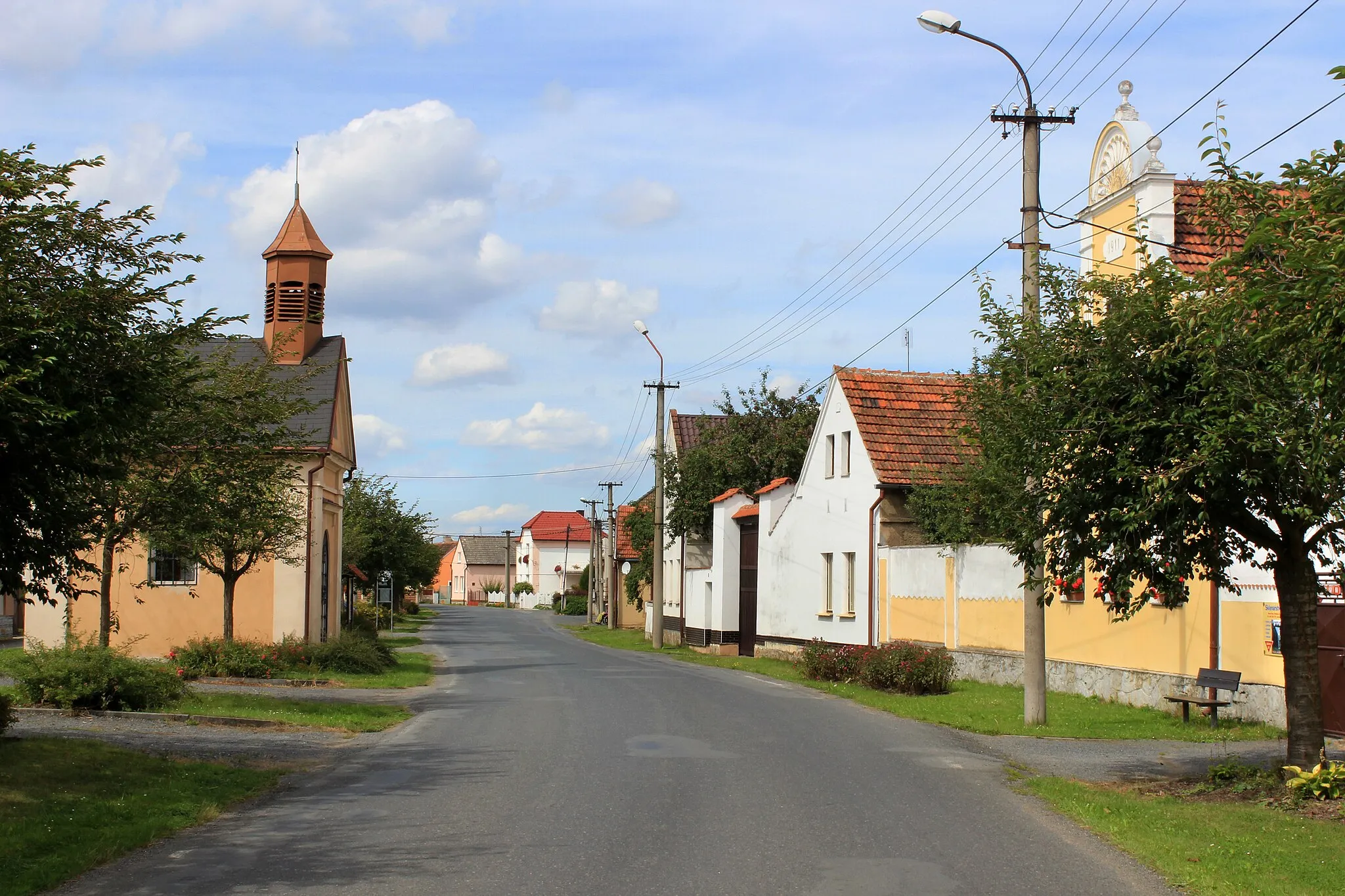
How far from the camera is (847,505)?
102ft

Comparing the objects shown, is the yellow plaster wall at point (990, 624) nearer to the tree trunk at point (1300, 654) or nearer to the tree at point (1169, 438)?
the tree at point (1169, 438)

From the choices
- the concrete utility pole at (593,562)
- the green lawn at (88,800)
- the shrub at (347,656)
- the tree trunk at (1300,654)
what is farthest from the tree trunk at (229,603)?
the concrete utility pole at (593,562)

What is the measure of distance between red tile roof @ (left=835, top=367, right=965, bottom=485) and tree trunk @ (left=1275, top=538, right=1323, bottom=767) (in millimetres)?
17095

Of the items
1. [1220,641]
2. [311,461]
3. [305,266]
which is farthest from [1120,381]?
[305,266]

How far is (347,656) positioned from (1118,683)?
1521 cm

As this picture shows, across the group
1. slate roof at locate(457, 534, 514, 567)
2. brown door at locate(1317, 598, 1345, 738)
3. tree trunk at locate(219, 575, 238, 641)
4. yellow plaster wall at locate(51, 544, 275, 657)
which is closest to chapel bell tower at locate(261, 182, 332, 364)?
yellow plaster wall at locate(51, 544, 275, 657)

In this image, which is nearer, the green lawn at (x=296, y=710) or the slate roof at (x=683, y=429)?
the green lawn at (x=296, y=710)

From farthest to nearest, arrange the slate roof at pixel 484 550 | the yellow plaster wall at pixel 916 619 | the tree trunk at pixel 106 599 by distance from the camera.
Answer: the slate roof at pixel 484 550, the yellow plaster wall at pixel 916 619, the tree trunk at pixel 106 599

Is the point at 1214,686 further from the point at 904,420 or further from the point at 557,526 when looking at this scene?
the point at 557,526

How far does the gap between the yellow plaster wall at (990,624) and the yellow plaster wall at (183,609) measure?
593 inches

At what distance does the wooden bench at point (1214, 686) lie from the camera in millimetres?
15328

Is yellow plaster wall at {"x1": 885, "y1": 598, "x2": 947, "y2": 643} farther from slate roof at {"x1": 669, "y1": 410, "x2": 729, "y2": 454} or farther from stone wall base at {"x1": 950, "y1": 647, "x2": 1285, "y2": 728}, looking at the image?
slate roof at {"x1": 669, "y1": 410, "x2": 729, "y2": 454}

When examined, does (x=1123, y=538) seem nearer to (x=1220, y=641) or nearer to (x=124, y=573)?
(x=1220, y=641)

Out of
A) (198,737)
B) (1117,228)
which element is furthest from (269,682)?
(1117,228)
